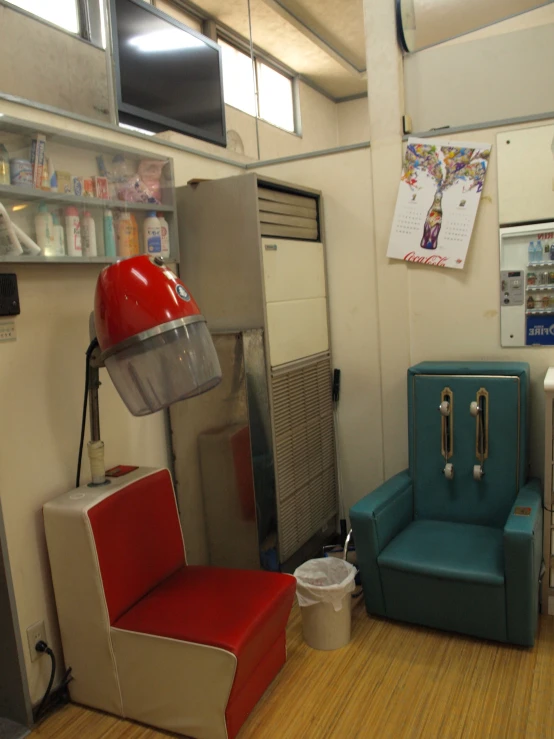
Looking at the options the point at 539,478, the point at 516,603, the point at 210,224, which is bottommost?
the point at 516,603

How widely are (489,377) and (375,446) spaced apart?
803 mm

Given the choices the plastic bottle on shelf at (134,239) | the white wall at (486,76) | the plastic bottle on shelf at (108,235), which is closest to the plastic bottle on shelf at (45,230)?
the plastic bottle on shelf at (108,235)

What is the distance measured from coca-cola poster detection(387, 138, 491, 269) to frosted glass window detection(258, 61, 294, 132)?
3046mm

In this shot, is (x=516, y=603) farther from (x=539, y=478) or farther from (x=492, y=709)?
(x=539, y=478)

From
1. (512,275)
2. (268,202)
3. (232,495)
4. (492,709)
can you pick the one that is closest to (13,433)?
(232,495)

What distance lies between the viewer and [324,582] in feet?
8.02

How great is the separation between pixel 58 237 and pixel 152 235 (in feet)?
1.65

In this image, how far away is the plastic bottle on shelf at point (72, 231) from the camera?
6.84 feet

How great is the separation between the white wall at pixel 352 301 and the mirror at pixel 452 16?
0.69m

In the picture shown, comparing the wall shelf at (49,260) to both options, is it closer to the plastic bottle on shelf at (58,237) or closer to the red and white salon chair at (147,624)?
the plastic bottle on shelf at (58,237)

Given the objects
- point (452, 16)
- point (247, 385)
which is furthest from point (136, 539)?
point (452, 16)

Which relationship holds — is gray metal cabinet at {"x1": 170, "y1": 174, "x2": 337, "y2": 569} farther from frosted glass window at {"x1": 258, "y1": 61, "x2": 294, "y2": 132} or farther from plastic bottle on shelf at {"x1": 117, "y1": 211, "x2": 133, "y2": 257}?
frosted glass window at {"x1": 258, "y1": 61, "x2": 294, "y2": 132}

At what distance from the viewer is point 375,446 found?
3148 millimetres

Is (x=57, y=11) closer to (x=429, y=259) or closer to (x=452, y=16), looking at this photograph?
(x=452, y=16)
